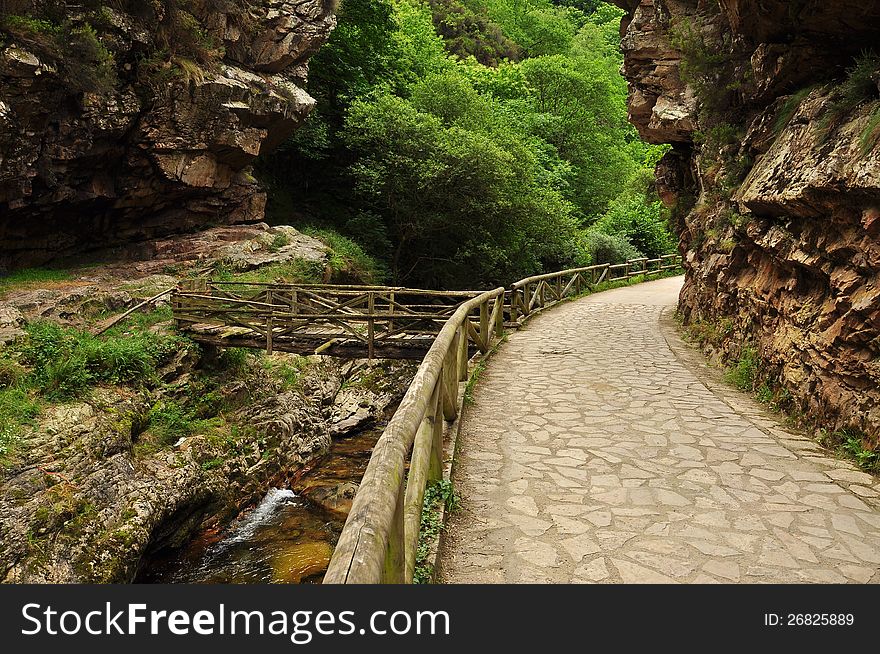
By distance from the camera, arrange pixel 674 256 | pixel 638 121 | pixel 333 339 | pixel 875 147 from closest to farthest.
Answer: pixel 875 147
pixel 333 339
pixel 638 121
pixel 674 256

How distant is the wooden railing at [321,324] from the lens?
11.0 metres

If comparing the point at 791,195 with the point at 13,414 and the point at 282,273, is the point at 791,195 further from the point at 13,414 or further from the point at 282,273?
the point at 282,273

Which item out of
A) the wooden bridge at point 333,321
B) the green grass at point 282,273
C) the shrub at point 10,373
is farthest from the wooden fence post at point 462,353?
the green grass at point 282,273

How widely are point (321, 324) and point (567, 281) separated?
11.6 metres

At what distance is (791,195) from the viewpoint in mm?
6078

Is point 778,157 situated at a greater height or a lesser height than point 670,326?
greater

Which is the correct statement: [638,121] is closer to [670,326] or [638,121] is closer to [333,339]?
[670,326]

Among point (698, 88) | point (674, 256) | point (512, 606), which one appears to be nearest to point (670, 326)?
point (698, 88)

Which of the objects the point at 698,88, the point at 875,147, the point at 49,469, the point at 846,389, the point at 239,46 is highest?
the point at 239,46

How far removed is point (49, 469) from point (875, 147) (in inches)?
413

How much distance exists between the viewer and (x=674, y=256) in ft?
94.0

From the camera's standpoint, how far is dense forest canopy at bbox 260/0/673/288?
1958cm

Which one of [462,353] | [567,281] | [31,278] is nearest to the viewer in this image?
[462,353]

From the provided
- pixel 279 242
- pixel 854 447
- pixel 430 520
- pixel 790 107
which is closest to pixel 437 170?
pixel 279 242
